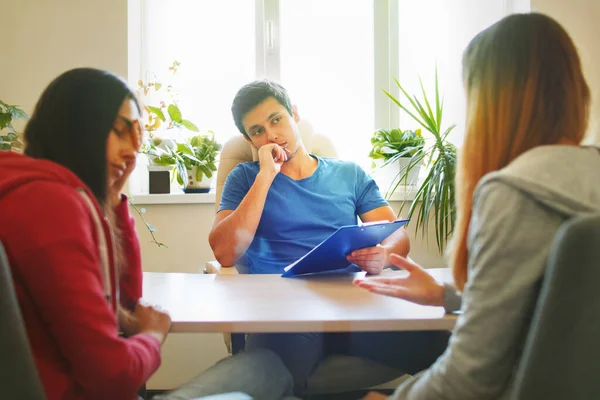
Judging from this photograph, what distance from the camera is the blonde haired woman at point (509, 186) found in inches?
23.0

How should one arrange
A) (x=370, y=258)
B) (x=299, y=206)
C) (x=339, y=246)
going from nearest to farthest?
(x=339, y=246), (x=370, y=258), (x=299, y=206)

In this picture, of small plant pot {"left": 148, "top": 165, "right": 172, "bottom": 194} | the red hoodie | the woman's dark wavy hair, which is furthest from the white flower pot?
the red hoodie

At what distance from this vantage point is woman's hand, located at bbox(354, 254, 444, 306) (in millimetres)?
954

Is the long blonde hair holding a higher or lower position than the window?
lower

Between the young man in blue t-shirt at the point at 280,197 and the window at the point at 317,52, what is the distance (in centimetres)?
92

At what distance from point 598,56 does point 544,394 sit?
2187 millimetres

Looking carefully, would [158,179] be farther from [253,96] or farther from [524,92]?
[524,92]

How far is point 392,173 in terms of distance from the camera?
2596mm

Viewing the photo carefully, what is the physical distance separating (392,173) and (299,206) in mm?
1015

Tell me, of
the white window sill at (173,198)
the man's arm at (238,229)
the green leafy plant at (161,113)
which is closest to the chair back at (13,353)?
the man's arm at (238,229)

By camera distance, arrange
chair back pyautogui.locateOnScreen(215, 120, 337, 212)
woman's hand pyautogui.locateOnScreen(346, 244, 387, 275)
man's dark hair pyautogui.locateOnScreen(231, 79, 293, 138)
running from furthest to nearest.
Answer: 1. chair back pyautogui.locateOnScreen(215, 120, 337, 212)
2. man's dark hair pyautogui.locateOnScreen(231, 79, 293, 138)
3. woman's hand pyautogui.locateOnScreen(346, 244, 387, 275)

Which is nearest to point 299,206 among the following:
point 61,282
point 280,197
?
point 280,197

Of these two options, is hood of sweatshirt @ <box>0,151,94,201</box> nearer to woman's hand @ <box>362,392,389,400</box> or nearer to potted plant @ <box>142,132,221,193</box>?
woman's hand @ <box>362,392,389,400</box>

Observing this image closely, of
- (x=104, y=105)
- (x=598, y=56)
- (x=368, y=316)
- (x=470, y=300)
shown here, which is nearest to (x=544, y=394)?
(x=470, y=300)
